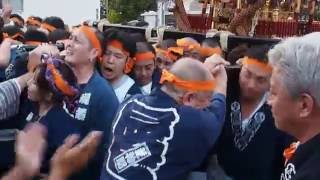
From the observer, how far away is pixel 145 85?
5105mm

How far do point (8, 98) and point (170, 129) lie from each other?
1.28m

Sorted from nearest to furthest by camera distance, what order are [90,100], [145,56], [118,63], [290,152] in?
[290,152]
[90,100]
[118,63]
[145,56]

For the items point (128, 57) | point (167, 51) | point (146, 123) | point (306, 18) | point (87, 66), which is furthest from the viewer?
point (306, 18)

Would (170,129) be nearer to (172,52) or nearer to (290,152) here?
(290,152)

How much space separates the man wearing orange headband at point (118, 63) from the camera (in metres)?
4.69

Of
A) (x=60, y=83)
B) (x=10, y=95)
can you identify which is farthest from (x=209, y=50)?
(x=10, y=95)

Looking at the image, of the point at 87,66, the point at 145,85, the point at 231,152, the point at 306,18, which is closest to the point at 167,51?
the point at 145,85

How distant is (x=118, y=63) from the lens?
4.73 m

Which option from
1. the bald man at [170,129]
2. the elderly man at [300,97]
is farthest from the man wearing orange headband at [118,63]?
the elderly man at [300,97]

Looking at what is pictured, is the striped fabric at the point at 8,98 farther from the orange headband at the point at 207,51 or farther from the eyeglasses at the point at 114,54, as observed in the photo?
the orange headband at the point at 207,51

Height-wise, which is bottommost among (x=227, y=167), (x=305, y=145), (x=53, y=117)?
(x=227, y=167)

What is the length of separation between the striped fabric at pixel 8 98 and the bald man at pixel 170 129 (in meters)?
0.97

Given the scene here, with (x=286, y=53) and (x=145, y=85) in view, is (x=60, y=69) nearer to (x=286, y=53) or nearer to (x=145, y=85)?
(x=145, y=85)

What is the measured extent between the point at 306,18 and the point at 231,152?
13.1m
